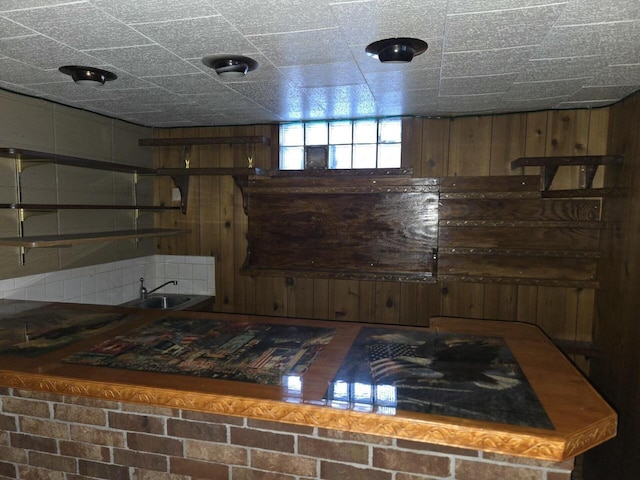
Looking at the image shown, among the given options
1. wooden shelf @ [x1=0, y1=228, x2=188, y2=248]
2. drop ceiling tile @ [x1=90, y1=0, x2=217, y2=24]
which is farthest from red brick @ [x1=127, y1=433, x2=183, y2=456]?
drop ceiling tile @ [x1=90, y1=0, x2=217, y2=24]

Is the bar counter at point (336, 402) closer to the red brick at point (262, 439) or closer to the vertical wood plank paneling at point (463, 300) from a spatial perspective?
the red brick at point (262, 439)

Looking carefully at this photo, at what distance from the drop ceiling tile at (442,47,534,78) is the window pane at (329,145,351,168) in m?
1.20

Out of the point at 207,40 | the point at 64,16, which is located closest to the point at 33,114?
the point at 64,16

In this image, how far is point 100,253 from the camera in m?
3.03

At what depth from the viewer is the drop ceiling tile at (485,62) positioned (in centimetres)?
174

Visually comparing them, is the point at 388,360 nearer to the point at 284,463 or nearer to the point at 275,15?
the point at 284,463

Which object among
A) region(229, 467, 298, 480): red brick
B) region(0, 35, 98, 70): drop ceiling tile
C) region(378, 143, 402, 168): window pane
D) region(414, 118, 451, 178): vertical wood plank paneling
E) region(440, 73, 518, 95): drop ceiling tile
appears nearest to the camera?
region(229, 467, 298, 480): red brick

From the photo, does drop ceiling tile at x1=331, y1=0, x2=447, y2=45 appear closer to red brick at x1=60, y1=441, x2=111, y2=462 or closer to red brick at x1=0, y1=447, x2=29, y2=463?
red brick at x1=60, y1=441, x2=111, y2=462

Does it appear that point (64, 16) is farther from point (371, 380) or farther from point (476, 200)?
point (476, 200)

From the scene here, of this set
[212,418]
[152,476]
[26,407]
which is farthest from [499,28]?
[26,407]

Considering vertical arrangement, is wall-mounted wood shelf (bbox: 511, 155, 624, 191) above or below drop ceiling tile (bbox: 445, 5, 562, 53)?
below

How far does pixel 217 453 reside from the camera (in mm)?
1485

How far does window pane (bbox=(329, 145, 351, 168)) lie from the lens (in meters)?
3.16

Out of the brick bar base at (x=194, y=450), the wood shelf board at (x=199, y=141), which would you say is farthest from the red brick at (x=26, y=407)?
the wood shelf board at (x=199, y=141)
